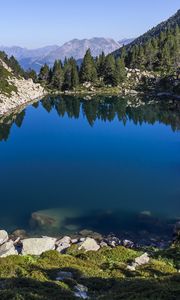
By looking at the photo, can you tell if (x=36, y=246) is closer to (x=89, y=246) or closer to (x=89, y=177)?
(x=89, y=246)

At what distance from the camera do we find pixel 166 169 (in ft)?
188

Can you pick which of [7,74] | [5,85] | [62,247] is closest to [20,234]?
[62,247]

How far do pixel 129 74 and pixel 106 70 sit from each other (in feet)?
31.4

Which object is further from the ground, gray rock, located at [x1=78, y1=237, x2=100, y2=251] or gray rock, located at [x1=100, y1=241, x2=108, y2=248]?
gray rock, located at [x1=78, y1=237, x2=100, y2=251]

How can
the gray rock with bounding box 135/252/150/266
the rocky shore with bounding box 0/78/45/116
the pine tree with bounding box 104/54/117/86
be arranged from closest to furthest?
the gray rock with bounding box 135/252/150/266, the rocky shore with bounding box 0/78/45/116, the pine tree with bounding box 104/54/117/86

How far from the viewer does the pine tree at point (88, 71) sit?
506 ft

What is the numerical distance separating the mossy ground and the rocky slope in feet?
268

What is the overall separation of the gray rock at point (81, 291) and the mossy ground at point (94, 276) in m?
0.22

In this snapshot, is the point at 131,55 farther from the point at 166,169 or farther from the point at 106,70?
the point at 166,169

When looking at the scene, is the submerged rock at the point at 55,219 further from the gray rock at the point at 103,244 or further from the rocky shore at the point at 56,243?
the gray rock at the point at 103,244

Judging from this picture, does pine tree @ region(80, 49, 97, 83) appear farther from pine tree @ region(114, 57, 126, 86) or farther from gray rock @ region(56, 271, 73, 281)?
gray rock @ region(56, 271, 73, 281)

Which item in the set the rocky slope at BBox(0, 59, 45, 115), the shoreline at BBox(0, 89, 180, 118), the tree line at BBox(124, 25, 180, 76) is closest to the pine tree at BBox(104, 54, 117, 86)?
the shoreline at BBox(0, 89, 180, 118)

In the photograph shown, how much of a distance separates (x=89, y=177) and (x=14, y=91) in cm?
7748

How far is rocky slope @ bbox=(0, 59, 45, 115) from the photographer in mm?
113463
